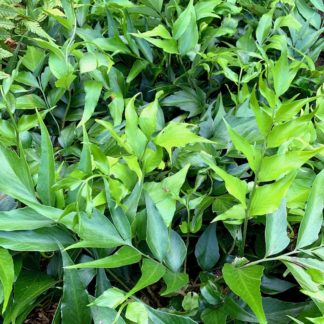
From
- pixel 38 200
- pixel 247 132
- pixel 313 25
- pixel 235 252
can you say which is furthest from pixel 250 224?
pixel 313 25

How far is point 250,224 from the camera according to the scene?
1.02 meters

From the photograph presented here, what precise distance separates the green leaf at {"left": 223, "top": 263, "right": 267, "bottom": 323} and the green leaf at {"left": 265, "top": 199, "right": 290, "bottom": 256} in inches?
2.2

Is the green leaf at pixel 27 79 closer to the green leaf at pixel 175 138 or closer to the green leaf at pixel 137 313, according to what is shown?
the green leaf at pixel 175 138

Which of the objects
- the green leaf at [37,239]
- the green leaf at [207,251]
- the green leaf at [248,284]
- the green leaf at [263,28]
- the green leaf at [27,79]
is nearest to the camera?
the green leaf at [248,284]

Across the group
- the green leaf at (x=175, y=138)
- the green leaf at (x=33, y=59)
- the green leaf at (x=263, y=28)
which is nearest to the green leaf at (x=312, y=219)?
the green leaf at (x=175, y=138)

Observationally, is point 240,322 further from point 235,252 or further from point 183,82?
point 183,82

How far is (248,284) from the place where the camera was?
73 cm

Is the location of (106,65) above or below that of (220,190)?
above

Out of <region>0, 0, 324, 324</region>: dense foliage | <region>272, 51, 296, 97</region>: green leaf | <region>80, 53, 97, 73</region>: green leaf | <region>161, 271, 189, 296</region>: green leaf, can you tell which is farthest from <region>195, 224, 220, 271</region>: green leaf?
<region>80, 53, 97, 73</region>: green leaf

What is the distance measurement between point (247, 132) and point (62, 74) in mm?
432

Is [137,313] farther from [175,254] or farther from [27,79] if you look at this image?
[27,79]

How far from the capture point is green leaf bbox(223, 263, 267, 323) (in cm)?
68

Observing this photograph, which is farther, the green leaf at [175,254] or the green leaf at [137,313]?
the green leaf at [175,254]

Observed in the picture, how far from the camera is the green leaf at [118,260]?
733mm
